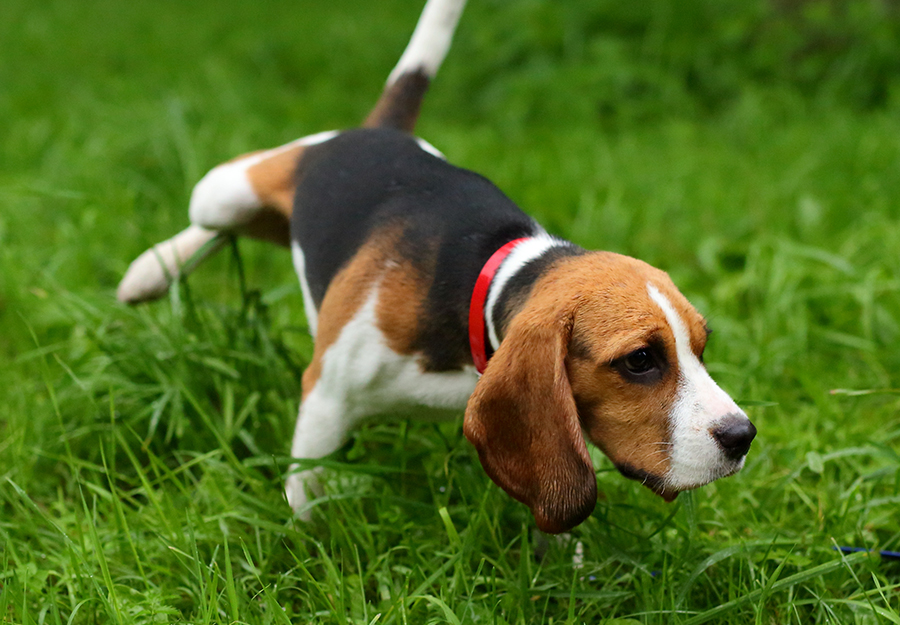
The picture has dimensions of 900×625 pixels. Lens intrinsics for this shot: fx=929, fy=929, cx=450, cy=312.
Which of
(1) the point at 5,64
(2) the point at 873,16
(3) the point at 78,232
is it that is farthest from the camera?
(1) the point at 5,64

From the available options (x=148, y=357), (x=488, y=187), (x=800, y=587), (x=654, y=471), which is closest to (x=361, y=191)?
(x=488, y=187)

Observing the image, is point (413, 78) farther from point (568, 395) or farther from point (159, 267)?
point (568, 395)

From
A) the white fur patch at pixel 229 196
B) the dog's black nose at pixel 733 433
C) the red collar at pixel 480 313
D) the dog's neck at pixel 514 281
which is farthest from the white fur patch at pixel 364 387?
the white fur patch at pixel 229 196

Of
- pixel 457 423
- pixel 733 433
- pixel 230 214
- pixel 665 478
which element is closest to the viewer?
pixel 733 433

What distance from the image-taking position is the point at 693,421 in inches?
92.2

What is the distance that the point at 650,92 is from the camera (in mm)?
8234

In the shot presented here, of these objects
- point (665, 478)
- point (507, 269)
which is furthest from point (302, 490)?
point (665, 478)

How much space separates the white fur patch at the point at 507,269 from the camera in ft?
8.66

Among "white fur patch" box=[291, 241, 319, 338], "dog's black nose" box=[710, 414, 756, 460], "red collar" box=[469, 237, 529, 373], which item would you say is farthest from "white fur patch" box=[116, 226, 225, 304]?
"dog's black nose" box=[710, 414, 756, 460]

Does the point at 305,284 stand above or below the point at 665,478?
above

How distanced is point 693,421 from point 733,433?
101mm

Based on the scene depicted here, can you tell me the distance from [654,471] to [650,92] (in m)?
6.41

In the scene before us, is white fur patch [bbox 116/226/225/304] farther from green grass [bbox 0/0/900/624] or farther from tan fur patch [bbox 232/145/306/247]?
tan fur patch [bbox 232/145/306/247]

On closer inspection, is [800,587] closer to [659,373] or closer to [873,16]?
[659,373]
